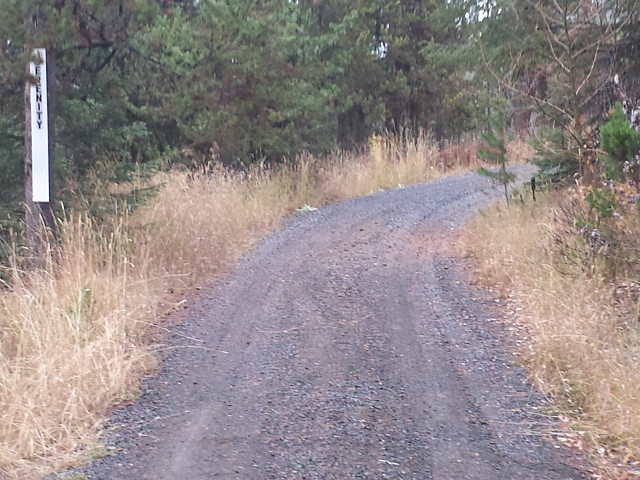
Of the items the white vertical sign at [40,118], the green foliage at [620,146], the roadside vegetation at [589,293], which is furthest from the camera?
the white vertical sign at [40,118]

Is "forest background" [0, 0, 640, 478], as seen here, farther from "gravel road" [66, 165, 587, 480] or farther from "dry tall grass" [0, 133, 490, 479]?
"gravel road" [66, 165, 587, 480]

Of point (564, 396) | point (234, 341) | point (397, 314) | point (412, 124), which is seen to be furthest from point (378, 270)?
point (412, 124)

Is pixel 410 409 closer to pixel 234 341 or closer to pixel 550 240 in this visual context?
pixel 234 341

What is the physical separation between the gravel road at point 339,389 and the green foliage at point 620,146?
182 cm

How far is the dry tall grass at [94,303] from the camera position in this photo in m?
4.64

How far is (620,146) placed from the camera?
22.0ft

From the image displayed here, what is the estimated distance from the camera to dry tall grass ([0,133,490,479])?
4645mm

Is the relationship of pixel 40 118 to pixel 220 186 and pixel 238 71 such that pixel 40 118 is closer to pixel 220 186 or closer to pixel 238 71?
pixel 220 186

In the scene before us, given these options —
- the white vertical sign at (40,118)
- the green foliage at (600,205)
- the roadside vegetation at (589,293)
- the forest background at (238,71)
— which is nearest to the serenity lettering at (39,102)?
the white vertical sign at (40,118)

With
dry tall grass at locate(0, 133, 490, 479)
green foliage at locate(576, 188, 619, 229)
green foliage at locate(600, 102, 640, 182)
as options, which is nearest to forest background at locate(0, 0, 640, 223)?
dry tall grass at locate(0, 133, 490, 479)

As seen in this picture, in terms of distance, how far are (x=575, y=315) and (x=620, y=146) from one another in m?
1.75

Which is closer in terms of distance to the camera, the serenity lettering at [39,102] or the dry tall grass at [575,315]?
the dry tall grass at [575,315]

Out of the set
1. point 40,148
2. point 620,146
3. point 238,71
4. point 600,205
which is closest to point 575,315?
point 600,205

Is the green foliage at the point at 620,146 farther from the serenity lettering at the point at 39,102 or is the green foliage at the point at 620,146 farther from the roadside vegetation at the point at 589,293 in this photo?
the serenity lettering at the point at 39,102
